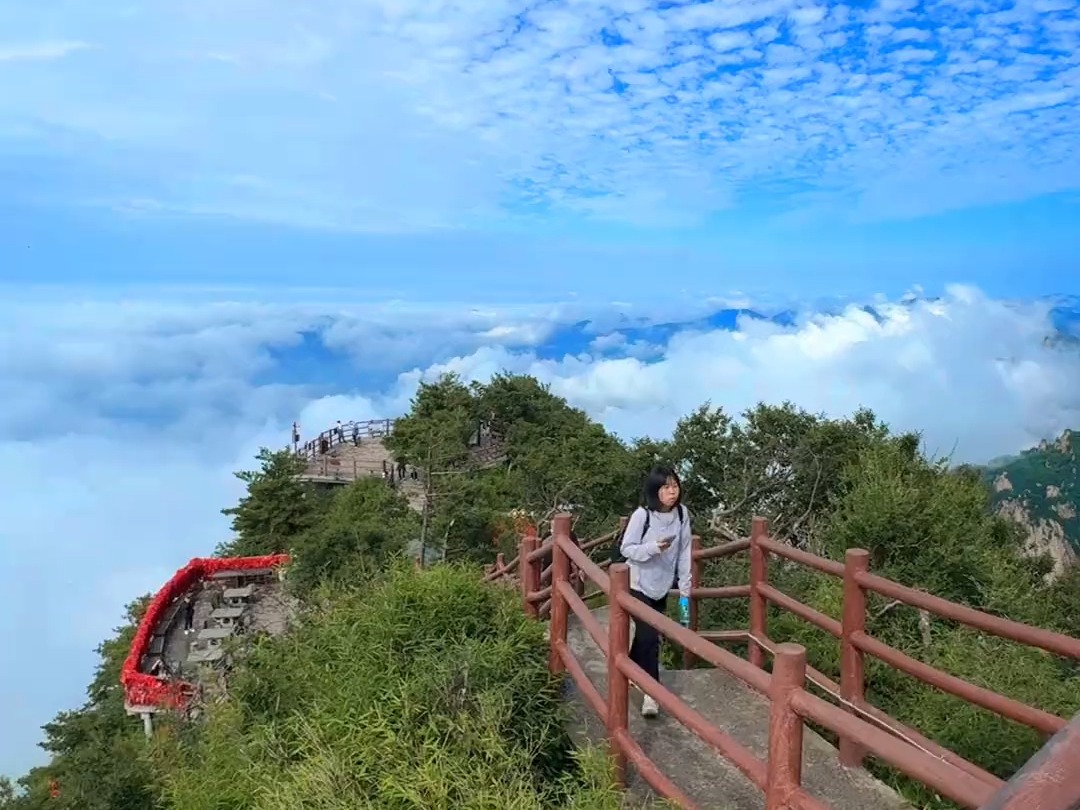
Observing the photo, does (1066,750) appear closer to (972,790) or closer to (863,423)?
(972,790)

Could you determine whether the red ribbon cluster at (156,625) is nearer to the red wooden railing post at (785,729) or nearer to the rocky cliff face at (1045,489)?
the red wooden railing post at (785,729)

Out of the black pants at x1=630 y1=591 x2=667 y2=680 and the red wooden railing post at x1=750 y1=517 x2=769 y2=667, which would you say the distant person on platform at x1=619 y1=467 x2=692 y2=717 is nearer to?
the black pants at x1=630 y1=591 x2=667 y2=680

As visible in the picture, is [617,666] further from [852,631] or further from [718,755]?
[852,631]

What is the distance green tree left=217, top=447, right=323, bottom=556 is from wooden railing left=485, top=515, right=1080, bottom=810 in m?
20.9

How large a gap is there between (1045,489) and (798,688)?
51.2 metres

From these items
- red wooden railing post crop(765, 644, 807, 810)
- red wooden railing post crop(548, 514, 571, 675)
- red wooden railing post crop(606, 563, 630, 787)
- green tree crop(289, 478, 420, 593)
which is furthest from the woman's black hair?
green tree crop(289, 478, 420, 593)

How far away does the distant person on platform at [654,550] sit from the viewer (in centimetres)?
464

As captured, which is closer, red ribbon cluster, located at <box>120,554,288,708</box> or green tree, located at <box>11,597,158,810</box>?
green tree, located at <box>11,597,158,810</box>

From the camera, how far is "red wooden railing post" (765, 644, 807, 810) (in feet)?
8.93

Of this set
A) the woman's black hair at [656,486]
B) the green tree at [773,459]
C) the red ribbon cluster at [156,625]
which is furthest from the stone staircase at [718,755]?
the green tree at [773,459]

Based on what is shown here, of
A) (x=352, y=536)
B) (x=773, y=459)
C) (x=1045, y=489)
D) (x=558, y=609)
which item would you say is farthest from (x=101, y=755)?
(x=1045, y=489)

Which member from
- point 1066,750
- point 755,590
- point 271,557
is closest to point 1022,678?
point 755,590

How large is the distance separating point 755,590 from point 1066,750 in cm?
417

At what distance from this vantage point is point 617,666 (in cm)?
385
